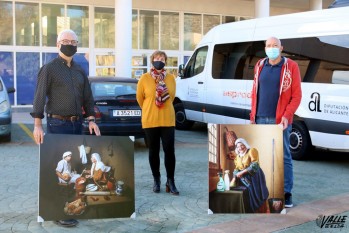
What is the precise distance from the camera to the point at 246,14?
22469 mm

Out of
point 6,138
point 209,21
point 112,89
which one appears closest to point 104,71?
point 209,21

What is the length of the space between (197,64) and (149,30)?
9420mm

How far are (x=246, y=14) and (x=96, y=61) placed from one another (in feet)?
26.3

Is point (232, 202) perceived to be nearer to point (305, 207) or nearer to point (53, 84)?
point (305, 207)

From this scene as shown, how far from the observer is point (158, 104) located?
5594 millimetres

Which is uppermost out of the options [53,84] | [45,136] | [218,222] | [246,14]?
[246,14]

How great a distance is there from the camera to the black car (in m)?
8.30

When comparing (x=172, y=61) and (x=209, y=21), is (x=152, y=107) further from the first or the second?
(x=209, y=21)

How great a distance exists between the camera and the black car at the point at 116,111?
27.2 feet

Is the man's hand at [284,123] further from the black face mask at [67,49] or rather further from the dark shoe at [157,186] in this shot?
the black face mask at [67,49]

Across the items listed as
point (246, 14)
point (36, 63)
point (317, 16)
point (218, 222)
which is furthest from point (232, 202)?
point (246, 14)

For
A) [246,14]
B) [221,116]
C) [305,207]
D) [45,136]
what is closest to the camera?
[45,136]

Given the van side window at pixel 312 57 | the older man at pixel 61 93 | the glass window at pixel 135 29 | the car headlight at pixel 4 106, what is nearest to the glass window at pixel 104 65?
the glass window at pixel 135 29

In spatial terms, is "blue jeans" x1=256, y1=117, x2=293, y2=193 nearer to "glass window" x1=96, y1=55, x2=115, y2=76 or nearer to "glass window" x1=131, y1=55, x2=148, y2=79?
"glass window" x1=96, y1=55, x2=115, y2=76
